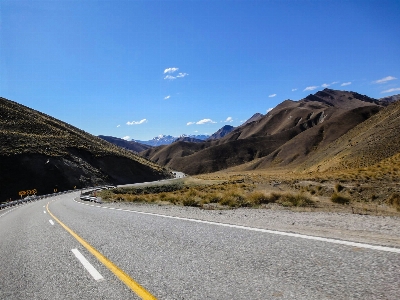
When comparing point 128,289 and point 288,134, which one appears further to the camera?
point 288,134

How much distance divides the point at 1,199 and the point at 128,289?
61.2m

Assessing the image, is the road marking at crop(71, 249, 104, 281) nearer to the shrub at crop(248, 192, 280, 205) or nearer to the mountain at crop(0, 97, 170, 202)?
the shrub at crop(248, 192, 280, 205)

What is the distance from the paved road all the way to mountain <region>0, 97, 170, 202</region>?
59.9m

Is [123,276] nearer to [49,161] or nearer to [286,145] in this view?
[49,161]

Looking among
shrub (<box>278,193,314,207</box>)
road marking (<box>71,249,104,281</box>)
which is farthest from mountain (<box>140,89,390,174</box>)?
road marking (<box>71,249,104,281</box>)

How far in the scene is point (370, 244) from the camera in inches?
197

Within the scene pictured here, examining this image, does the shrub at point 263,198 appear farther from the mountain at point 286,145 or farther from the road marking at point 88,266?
the mountain at point 286,145

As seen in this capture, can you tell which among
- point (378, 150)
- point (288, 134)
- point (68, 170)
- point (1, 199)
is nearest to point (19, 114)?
point (68, 170)

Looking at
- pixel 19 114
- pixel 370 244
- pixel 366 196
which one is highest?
pixel 19 114

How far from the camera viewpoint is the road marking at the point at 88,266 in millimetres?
4688

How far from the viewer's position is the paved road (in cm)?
353

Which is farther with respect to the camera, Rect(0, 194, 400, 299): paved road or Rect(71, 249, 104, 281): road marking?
Rect(71, 249, 104, 281): road marking

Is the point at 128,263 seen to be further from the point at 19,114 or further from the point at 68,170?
the point at 19,114

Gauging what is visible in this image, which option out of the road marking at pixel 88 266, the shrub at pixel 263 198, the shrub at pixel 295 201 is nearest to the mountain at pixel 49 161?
the shrub at pixel 263 198
